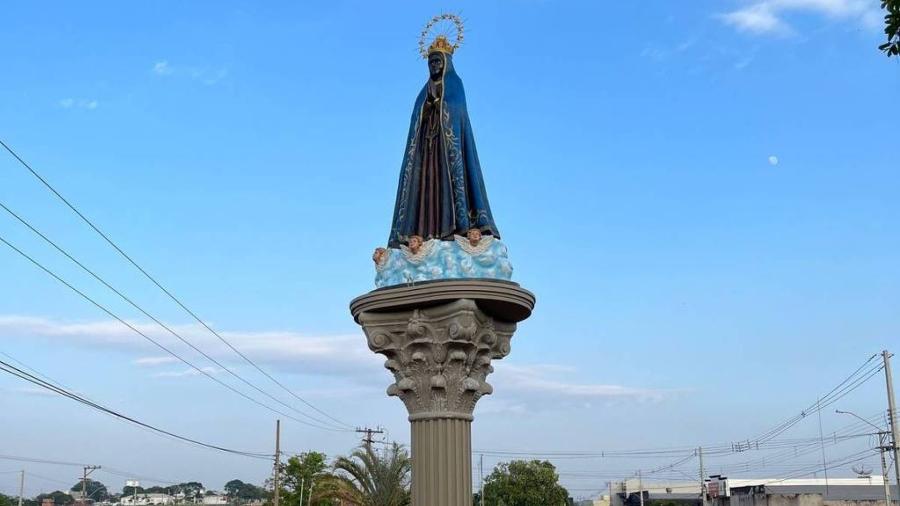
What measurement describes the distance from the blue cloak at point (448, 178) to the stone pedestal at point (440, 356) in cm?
109

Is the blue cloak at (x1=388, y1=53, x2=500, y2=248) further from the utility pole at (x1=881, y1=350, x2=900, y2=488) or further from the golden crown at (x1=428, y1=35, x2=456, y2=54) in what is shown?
the utility pole at (x1=881, y1=350, x2=900, y2=488)

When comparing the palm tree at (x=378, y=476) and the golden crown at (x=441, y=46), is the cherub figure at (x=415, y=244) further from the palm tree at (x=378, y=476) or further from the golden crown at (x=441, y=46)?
the palm tree at (x=378, y=476)

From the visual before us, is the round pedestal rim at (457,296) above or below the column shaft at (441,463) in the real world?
above

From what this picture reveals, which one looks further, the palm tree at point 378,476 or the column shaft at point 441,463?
the palm tree at point 378,476

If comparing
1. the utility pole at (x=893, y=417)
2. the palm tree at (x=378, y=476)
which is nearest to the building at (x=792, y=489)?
the utility pole at (x=893, y=417)

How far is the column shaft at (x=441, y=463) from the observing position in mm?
11156

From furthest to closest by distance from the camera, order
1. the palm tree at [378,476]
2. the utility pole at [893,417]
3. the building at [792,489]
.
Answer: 1. the building at [792,489]
2. the utility pole at [893,417]
3. the palm tree at [378,476]

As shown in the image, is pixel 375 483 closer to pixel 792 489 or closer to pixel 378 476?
pixel 378 476

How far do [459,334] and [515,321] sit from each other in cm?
128

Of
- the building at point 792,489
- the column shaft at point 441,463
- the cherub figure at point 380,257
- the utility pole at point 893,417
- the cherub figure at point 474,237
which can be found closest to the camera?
the column shaft at point 441,463

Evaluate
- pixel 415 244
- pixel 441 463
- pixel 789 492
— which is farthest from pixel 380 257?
pixel 789 492

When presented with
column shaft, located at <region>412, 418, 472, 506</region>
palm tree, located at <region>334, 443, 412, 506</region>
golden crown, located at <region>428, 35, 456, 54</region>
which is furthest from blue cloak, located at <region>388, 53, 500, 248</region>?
palm tree, located at <region>334, 443, 412, 506</region>

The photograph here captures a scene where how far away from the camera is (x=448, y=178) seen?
1248cm

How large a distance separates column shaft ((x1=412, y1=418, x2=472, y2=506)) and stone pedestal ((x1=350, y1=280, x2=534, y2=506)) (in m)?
0.01
